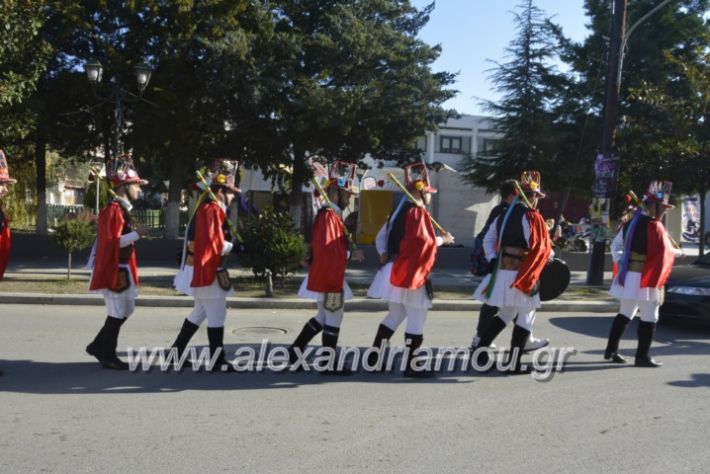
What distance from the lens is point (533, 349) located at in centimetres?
799

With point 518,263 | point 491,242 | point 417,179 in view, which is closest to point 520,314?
point 518,263

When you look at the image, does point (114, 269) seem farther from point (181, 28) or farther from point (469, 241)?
point (469, 241)

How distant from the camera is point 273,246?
12211 millimetres

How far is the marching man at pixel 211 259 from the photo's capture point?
6281 millimetres

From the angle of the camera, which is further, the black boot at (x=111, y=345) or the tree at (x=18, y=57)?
the tree at (x=18, y=57)

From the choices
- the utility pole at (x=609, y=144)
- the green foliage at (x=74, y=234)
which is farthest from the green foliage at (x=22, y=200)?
the utility pole at (x=609, y=144)

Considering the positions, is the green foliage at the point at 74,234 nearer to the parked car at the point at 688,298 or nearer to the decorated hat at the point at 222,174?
the decorated hat at the point at 222,174

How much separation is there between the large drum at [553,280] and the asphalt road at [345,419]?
31.8 inches

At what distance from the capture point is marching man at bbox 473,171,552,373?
6641mm

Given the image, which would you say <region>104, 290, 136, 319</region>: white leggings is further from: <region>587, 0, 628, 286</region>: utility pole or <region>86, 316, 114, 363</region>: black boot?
<region>587, 0, 628, 286</region>: utility pole

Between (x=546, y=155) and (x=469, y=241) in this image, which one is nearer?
(x=546, y=155)

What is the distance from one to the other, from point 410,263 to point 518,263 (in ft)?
3.60

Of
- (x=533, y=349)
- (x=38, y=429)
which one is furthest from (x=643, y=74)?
(x=38, y=429)

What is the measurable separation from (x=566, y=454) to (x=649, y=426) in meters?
1.05
